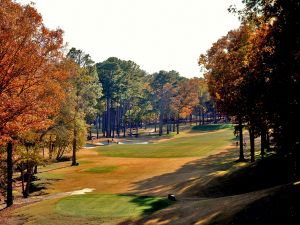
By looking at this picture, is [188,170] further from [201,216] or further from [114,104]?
[114,104]

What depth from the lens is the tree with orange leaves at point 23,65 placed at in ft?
67.9

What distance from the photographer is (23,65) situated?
70.4ft

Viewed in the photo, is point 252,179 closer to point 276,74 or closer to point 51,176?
point 276,74

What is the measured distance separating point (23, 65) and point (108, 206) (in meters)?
11.3

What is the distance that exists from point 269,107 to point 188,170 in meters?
26.6

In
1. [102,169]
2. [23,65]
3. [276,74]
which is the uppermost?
[23,65]

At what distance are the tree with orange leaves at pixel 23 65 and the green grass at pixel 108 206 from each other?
21.2 ft

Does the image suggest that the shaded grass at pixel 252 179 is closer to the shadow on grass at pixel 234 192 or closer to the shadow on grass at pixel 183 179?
the shadow on grass at pixel 234 192

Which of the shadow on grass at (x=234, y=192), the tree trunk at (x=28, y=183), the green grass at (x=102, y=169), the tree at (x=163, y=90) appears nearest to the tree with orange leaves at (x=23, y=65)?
the shadow on grass at (x=234, y=192)

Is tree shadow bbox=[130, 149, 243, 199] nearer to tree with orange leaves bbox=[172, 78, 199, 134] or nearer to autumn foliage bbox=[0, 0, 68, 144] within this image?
autumn foliage bbox=[0, 0, 68, 144]

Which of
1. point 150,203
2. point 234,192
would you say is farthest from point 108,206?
point 234,192

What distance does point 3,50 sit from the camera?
67.1ft

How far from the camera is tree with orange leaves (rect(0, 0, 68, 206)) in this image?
20703 millimetres

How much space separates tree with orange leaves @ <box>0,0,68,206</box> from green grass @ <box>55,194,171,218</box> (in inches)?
255
